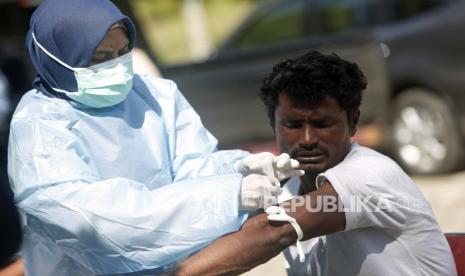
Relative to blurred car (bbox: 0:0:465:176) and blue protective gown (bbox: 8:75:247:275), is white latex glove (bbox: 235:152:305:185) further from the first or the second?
blurred car (bbox: 0:0:465:176)

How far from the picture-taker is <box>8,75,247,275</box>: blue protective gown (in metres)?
2.62

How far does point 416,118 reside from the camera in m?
8.47

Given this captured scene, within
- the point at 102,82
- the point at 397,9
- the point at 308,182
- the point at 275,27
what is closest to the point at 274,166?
the point at 308,182

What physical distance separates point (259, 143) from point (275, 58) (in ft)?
2.40

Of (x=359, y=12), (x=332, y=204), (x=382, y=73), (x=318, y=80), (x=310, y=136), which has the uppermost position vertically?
(x=318, y=80)

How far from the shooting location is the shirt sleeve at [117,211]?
2607mm

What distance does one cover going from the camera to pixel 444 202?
7426mm

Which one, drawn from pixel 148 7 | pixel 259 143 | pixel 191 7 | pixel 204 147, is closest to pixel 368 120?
pixel 259 143

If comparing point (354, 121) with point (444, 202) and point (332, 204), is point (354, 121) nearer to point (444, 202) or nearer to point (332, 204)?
point (332, 204)

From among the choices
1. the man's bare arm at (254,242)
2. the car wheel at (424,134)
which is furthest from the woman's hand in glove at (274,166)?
the car wheel at (424,134)

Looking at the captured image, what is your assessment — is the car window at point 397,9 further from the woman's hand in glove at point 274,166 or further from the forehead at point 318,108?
the woman's hand in glove at point 274,166

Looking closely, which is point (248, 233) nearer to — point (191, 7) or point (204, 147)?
point (204, 147)

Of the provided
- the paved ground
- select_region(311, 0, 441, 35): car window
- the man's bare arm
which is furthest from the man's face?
select_region(311, 0, 441, 35): car window

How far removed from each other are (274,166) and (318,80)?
310 mm
